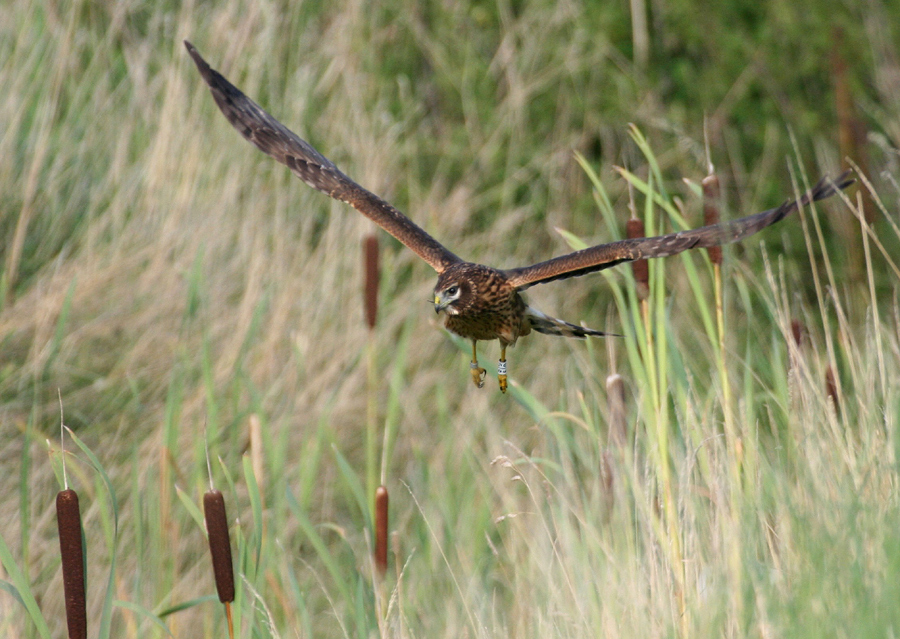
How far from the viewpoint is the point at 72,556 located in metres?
2.33

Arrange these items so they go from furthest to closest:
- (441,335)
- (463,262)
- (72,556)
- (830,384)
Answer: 1. (441,335)
2. (463,262)
3. (830,384)
4. (72,556)

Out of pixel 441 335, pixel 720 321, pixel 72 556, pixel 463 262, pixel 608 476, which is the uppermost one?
pixel 441 335

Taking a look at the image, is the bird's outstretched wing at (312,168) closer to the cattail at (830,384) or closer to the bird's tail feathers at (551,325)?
the bird's tail feathers at (551,325)

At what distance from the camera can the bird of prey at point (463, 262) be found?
2971mm

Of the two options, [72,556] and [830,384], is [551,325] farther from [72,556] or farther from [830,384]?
[72,556]

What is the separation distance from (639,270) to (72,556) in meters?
1.71

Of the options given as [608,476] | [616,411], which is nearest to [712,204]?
[616,411]

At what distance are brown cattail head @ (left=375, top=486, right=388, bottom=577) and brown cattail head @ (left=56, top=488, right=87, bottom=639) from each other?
88 cm

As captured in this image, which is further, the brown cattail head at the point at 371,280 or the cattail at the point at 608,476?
the brown cattail head at the point at 371,280

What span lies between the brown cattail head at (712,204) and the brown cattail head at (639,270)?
0.19 metres

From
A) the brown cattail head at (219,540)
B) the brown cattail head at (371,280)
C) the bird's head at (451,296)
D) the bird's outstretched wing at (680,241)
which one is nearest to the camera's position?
the brown cattail head at (219,540)

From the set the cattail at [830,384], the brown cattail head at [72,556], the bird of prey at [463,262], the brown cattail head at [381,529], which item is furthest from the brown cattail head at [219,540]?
the cattail at [830,384]

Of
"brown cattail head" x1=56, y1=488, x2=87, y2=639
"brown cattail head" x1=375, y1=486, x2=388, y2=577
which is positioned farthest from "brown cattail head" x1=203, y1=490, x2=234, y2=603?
"brown cattail head" x1=375, y1=486, x2=388, y2=577

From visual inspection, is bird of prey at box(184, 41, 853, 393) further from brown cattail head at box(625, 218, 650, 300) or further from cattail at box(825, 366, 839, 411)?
cattail at box(825, 366, 839, 411)
